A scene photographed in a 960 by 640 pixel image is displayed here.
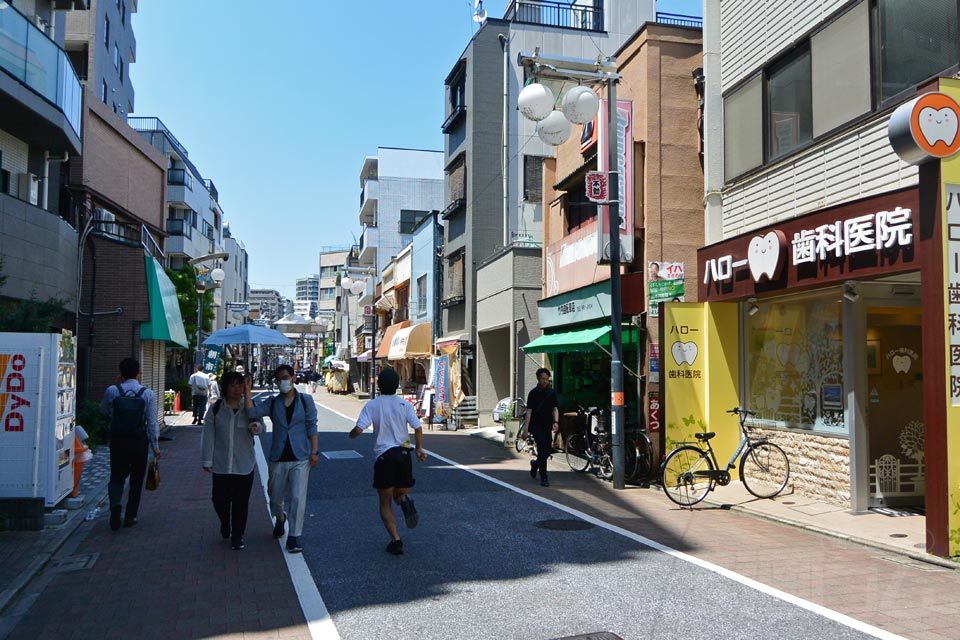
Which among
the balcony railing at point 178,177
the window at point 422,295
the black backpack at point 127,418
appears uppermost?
the balcony railing at point 178,177

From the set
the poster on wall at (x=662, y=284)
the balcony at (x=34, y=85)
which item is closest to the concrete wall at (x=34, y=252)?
the balcony at (x=34, y=85)

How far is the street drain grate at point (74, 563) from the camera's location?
711cm

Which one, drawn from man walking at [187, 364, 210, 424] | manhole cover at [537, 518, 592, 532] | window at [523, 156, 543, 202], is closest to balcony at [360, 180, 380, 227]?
window at [523, 156, 543, 202]

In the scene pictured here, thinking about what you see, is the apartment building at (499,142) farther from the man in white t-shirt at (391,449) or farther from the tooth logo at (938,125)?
the tooth logo at (938,125)

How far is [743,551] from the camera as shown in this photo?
25.5 feet

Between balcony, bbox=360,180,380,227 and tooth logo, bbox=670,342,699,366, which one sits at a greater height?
balcony, bbox=360,180,380,227

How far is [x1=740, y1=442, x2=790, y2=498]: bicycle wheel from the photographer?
1075cm

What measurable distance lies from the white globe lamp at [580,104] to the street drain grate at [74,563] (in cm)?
849

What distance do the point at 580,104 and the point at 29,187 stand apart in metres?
12.1

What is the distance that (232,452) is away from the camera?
25.5ft

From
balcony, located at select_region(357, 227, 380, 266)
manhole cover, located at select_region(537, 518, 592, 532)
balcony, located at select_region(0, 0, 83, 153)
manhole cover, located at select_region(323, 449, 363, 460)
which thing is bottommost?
manhole cover, located at select_region(323, 449, 363, 460)

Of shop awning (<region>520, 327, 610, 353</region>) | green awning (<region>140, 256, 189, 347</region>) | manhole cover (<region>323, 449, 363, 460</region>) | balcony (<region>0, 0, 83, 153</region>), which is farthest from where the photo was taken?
green awning (<region>140, 256, 189, 347</region>)

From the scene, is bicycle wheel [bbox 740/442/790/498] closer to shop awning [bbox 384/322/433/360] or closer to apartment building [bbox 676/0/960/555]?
apartment building [bbox 676/0/960/555]

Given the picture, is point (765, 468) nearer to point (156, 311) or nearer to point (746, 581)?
point (746, 581)
